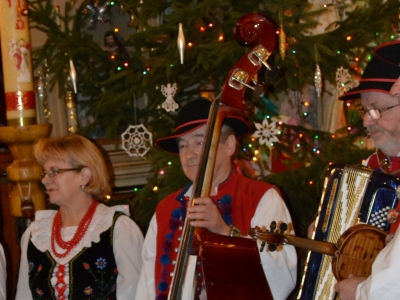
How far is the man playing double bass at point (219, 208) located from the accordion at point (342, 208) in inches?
10.6

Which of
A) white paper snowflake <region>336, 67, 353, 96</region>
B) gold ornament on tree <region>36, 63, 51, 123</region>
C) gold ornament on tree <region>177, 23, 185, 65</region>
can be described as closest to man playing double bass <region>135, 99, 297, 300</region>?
gold ornament on tree <region>177, 23, 185, 65</region>

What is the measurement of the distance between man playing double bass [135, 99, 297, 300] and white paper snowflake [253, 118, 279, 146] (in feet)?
3.02

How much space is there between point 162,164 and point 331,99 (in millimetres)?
1860

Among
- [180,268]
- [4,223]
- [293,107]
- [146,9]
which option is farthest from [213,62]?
[4,223]

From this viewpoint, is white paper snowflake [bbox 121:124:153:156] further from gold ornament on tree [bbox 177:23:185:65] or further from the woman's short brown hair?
the woman's short brown hair

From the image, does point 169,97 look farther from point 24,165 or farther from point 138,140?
point 24,165

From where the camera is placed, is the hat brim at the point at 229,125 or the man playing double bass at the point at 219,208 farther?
the hat brim at the point at 229,125

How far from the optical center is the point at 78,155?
312 centimetres

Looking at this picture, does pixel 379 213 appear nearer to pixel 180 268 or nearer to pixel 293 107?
pixel 180 268

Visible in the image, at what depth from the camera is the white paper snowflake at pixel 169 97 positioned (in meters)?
3.85

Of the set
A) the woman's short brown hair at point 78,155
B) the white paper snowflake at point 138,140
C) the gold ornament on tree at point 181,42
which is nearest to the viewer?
the woman's short brown hair at point 78,155

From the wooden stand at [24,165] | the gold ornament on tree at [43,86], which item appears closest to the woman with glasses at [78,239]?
the wooden stand at [24,165]

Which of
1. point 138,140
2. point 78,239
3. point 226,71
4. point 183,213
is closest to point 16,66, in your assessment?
point 138,140

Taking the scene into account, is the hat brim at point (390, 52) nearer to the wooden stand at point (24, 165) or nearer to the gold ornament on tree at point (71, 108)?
the wooden stand at point (24, 165)
